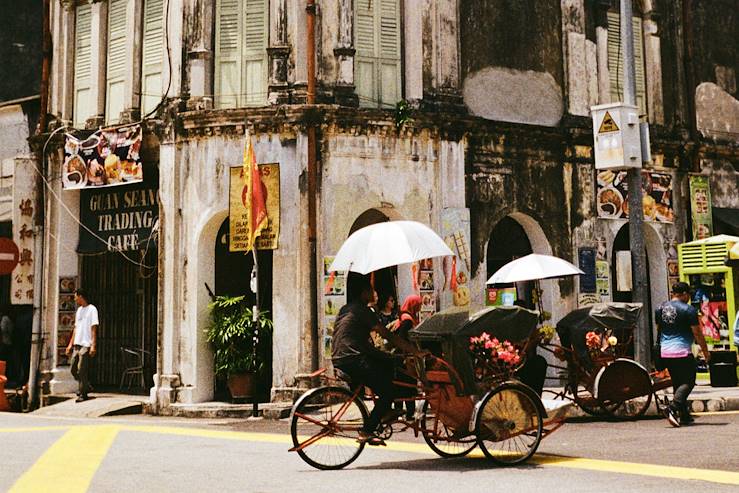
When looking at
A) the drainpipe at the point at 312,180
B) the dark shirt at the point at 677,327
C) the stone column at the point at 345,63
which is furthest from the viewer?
the stone column at the point at 345,63

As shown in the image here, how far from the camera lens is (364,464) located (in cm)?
895

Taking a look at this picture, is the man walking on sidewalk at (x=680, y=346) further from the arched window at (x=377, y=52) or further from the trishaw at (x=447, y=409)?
the arched window at (x=377, y=52)

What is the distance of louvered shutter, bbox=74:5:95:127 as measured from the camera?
1905cm

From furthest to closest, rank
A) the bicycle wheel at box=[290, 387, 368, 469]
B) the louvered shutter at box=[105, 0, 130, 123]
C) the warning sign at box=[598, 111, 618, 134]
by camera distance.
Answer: the louvered shutter at box=[105, 0, 130, 123], the warning sign at box=[598, 111, 618, 134], the bicycle wheel at box=[290, 387, 368, 469]

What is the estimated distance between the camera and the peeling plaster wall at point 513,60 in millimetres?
18234

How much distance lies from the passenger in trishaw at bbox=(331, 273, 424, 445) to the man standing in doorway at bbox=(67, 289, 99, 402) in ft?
31.3

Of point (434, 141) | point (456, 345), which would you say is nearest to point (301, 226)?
point (434, 141)

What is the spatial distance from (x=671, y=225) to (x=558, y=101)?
390 cm

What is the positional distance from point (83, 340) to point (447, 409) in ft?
33.4

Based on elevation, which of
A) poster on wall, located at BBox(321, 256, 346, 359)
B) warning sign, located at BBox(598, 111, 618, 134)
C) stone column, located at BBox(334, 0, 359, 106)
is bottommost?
poster on wall, located at BBox(321, 256, 346, 359)

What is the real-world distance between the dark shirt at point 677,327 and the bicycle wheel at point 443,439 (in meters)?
4.04

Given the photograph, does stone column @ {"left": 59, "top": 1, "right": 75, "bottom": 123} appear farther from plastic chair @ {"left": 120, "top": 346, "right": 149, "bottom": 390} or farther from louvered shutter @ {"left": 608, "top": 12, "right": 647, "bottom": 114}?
louvered shutter @ {"left": 608, "top": 12, "right": 647, "bottom": 114}

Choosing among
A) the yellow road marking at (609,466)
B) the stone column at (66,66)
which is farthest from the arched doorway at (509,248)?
the stone column at (66,66)

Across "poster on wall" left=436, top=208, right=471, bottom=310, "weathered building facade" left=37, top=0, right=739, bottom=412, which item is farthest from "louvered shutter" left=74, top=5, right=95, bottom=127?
"poster on wall" left=436, top=208, right=471, bottom=310
